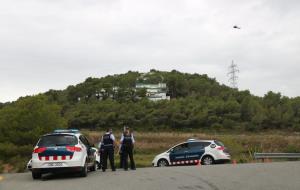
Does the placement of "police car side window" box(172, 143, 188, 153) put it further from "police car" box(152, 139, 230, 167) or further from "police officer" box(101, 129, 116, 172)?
"police officer" box(101, 129, 116, 172)

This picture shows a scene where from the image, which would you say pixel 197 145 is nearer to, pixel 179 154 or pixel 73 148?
pixel 179 154

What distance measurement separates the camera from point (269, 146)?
233 feet

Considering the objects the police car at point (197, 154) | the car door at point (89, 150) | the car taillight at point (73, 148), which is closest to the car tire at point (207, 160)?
the police car at point (197, 154)

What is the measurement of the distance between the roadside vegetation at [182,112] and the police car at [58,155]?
4967cm

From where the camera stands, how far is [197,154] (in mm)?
28312

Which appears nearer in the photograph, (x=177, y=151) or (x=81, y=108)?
(x=177, y=151)

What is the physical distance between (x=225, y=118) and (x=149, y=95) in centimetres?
3845

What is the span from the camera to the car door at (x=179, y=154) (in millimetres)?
29017

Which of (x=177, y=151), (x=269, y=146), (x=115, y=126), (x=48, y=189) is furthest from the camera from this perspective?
(x=115, y=126)

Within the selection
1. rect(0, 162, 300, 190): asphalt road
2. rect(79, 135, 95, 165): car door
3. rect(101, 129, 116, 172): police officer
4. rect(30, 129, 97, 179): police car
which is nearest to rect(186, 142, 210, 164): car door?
rect(101, 129, 116, 172): police officer

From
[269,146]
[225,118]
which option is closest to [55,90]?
[225,118]

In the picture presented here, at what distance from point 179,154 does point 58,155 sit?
1242 cm

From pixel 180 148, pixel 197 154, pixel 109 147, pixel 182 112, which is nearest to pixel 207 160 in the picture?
pixel 197 154

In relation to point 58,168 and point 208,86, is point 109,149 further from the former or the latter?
point 208,86
